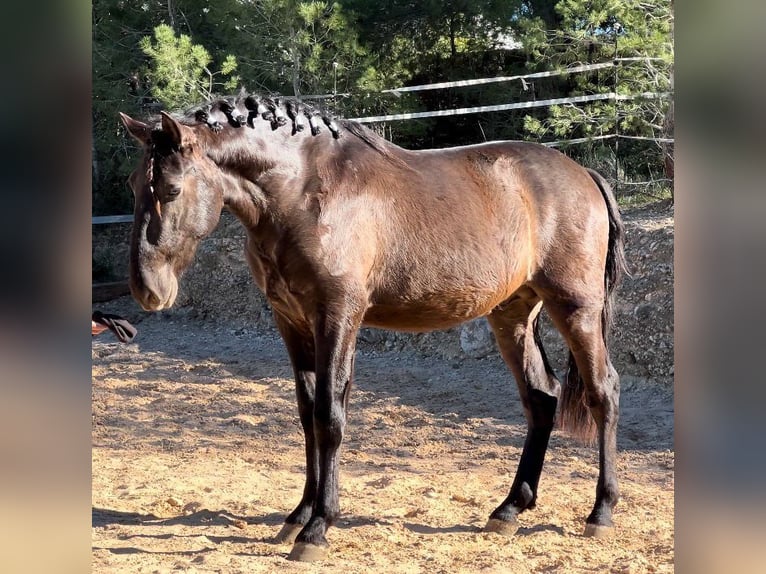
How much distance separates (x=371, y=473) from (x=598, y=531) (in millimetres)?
1533

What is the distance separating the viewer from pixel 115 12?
1131cm

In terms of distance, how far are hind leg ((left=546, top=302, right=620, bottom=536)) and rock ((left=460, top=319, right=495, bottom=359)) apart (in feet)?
12.1

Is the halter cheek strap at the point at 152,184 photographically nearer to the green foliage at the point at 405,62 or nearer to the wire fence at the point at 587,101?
the wire fence at the point at 587,101

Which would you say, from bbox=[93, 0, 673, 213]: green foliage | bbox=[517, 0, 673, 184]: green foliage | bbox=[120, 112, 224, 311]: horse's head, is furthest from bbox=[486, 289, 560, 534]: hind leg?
bbox=[93, 0, 673, 213]: green foliage

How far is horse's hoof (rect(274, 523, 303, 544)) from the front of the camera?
11.7ft

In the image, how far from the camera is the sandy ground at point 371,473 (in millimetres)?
3424

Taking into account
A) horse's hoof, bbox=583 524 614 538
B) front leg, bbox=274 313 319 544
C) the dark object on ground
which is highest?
the dark object on ground

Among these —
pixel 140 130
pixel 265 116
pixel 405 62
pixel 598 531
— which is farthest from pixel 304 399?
pixel 405 62

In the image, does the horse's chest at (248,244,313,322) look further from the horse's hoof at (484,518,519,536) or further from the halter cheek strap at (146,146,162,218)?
the horse's hoof at (484,518,519,536)

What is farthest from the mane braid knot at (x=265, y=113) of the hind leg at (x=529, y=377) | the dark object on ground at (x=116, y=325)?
the hind leg at (x=529, y=377)

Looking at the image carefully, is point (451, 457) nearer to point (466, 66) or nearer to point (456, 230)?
point (456, 230)

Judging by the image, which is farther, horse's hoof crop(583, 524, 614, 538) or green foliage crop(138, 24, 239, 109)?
green foliage crop(138, 24, 239, 109)

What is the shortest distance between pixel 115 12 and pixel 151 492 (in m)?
8.99
